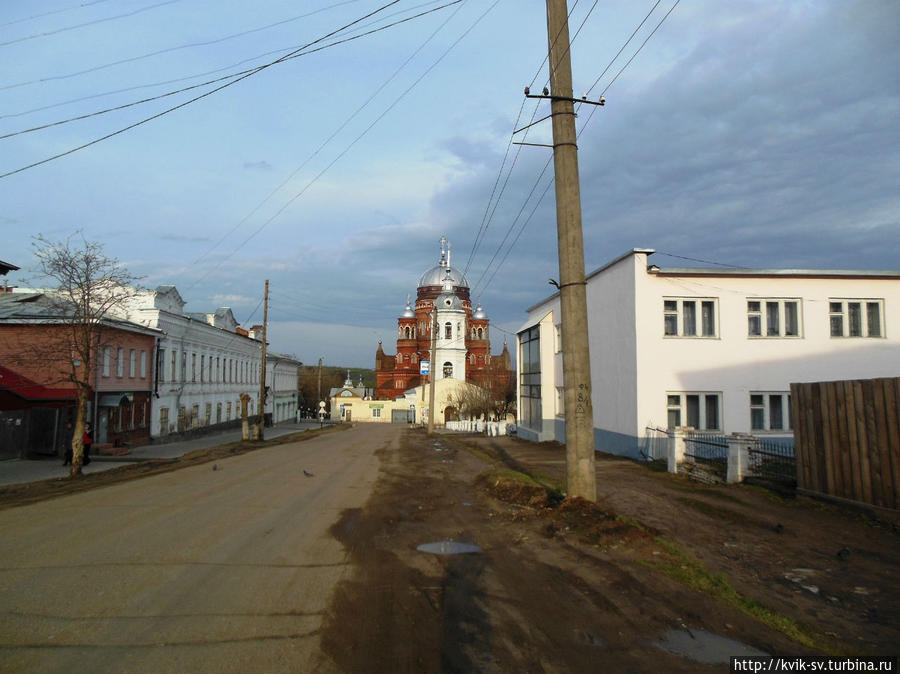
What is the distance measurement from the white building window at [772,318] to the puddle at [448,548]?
1723 cm

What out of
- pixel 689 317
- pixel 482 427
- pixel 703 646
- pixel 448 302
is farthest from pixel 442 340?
pixel 703 646

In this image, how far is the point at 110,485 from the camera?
51.4 feet

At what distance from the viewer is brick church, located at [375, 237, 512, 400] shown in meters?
81.6

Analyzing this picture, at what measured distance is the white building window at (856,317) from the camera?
22625 millimetres

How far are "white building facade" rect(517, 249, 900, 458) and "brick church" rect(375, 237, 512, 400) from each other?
58.2m

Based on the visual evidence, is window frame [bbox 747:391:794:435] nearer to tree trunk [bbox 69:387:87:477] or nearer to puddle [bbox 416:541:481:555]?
puddle [bbox 416:541:481:555]

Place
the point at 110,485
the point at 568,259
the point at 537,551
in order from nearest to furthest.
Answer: the point at 537,551
the point at 568,259
the point at 110,485

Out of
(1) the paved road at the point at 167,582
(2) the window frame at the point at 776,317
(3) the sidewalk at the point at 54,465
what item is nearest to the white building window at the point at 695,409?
(2) the window frame at the point at 776,317

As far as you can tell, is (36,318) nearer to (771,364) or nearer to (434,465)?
(434,465)

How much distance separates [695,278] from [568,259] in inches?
535

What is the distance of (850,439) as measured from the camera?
10367mm

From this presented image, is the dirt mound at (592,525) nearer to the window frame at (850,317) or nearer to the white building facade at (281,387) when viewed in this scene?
the window frame at (850,317)

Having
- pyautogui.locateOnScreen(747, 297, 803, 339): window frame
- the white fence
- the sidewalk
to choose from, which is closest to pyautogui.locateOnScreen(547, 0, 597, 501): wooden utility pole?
pyautogui.locateOnScreen(747, 297, 803, 339): window frame

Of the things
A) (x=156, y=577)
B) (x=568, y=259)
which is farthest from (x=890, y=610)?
(x=156, y=577)
